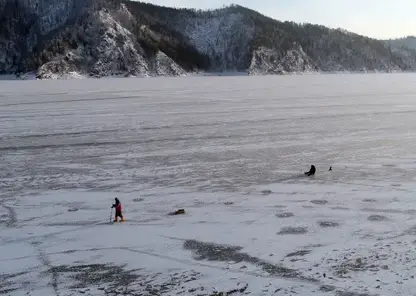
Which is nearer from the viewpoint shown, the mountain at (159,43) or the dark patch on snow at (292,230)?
the dark patch on snow at (292,230)

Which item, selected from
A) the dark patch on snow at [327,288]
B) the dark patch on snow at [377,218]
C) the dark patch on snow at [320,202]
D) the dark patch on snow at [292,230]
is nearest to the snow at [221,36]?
the dark patch on snow at [320,202]

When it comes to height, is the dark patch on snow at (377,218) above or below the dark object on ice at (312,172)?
below

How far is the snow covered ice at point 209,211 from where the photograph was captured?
7.05 metres

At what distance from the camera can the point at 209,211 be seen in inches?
399

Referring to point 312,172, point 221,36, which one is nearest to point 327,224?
point 312,172

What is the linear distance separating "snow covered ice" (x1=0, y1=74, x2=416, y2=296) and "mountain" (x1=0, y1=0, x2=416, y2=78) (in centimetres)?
9935

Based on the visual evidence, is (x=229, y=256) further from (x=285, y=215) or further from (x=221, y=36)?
(x=221, y=36)

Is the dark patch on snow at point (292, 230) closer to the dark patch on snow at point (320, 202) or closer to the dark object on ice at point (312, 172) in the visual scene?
the dark patch on snow at point (320, 202)

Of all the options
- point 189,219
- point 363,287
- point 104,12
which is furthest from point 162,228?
point 104,12

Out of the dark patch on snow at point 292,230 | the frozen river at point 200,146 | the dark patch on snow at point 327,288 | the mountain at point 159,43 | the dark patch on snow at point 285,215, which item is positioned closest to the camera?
the dark patch on snow at point 327,288

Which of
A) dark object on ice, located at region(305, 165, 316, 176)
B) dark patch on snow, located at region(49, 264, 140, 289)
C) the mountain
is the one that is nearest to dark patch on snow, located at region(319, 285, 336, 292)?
dark patch on snow, located at region(49, 264, 140, 289)

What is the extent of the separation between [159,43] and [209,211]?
150228 millimetres

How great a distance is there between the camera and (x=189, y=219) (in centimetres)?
964

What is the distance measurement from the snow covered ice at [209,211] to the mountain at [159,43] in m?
99.3
